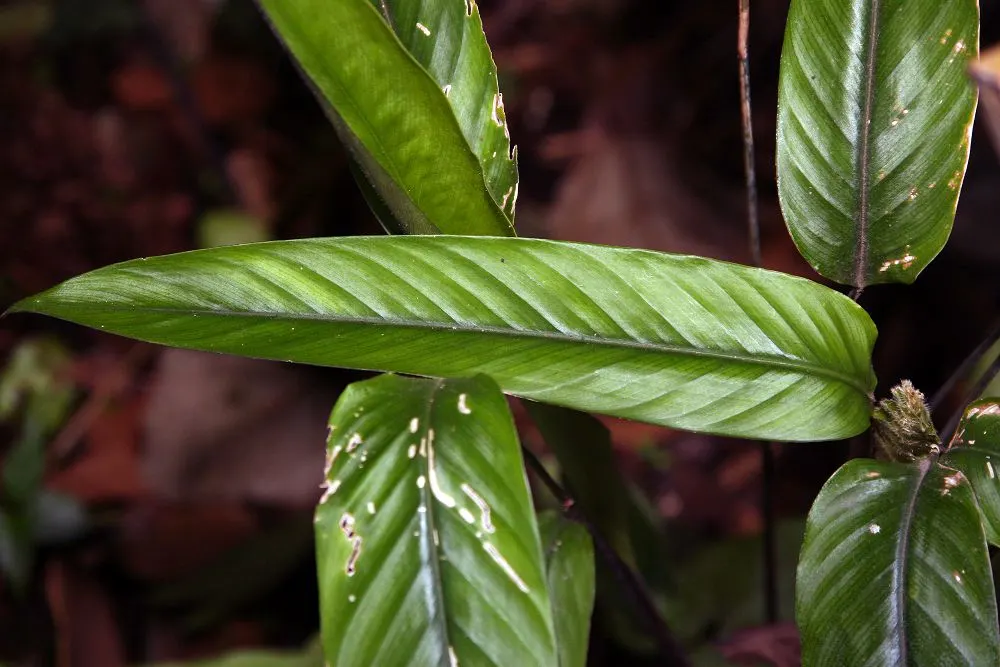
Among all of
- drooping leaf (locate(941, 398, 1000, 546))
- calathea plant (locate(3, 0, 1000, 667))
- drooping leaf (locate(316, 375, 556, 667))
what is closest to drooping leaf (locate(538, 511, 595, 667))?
calathea plant (locate(3, 0, 1000, 667))

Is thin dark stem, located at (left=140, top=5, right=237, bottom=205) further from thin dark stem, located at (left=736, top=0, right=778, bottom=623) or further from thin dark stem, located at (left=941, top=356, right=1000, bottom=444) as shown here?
thin dark stem, located at (left=941, top=356, right=1000, bottom=444)

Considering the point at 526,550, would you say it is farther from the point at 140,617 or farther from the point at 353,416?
the point at 140,617

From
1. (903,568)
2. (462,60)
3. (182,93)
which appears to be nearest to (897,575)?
(903,568)

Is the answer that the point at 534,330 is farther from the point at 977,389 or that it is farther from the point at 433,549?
the point at 977,389

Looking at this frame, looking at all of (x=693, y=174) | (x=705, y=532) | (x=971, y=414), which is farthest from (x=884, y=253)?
(x=693, y=174)

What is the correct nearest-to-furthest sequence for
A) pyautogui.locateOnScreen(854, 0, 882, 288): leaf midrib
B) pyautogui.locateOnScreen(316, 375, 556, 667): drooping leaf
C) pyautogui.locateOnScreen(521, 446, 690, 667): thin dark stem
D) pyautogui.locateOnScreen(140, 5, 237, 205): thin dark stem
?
pyautogui.locateOnScreen(316, 375, 556, 667): drooping leaf → pyautogui.locateOnScreen(854, 0, 882, 288): leaf midrib → pyautogui.locateOnScreen(521, 446, 690, 667): thin dark stem → pyautogui.locateOnScreen(140, 5, 237, 205): thin dark stem
